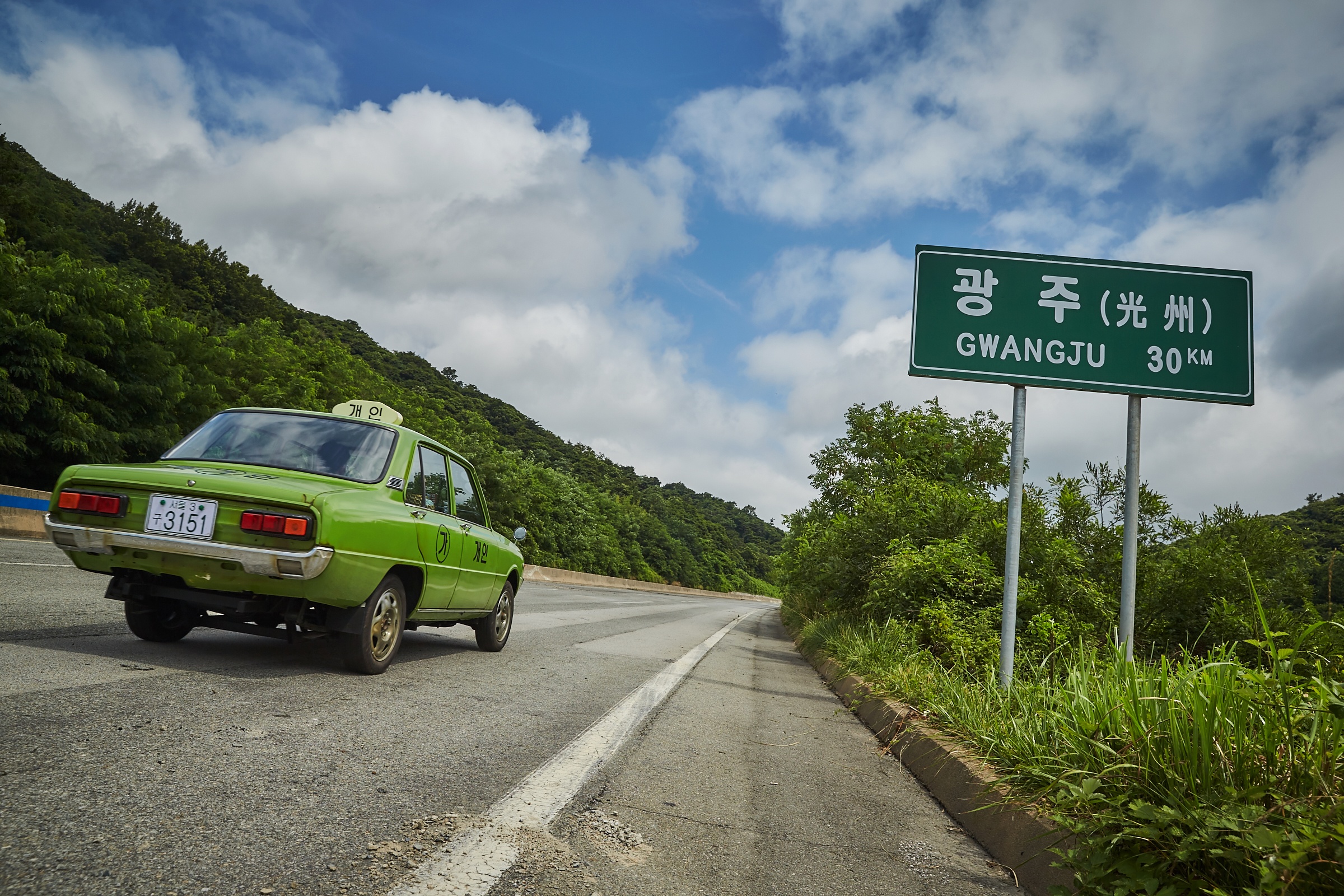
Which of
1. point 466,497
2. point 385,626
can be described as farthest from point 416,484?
point 466,497

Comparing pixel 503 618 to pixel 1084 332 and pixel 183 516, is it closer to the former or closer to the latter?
pixel 183 516

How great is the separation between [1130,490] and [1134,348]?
1.06m

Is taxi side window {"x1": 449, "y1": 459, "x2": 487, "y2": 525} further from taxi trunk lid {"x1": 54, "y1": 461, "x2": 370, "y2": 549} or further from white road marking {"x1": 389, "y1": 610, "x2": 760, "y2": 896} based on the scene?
white road marking {"x1": 389, "y1": 610, "x2": 760, "y2": 896}

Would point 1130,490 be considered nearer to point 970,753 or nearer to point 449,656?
point 970,753

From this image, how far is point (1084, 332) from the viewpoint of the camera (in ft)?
19.7

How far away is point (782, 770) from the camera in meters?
4.23

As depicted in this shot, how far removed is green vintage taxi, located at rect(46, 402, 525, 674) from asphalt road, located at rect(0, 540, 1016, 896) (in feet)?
1.25

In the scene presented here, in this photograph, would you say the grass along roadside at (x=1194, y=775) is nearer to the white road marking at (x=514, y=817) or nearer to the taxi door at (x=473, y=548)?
the white road marking at (x=514, y=817)

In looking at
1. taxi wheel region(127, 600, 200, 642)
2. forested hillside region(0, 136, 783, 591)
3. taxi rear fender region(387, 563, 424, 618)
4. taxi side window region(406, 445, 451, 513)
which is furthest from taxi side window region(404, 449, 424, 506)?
forested hillside region(0, 136, 783, 591)

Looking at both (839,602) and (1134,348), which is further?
(839,602)

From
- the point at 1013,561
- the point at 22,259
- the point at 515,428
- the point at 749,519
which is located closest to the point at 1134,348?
the point at 1013,561

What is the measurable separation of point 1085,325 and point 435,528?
5.15 meters

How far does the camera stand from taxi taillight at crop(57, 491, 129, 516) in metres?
4.69

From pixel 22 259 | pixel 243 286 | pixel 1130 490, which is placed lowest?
pixel 1130 490
